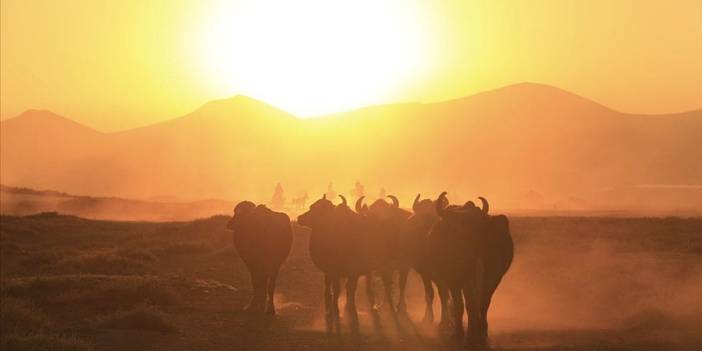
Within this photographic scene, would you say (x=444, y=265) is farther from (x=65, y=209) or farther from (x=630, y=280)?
(x=65, y=209)

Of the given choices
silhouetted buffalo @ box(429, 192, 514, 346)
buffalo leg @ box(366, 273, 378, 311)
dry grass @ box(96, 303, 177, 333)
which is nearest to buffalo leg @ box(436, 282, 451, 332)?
silhouetted buffalo @ box(429, 192, 514, 346)

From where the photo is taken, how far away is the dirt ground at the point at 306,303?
13.4m

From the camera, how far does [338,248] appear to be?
16.3m

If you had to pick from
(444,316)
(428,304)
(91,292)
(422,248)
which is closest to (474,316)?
(444,316)

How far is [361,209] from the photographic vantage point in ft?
59.8

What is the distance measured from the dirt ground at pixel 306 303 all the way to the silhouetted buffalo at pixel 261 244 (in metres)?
0.74

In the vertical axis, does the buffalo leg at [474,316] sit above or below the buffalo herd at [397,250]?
below

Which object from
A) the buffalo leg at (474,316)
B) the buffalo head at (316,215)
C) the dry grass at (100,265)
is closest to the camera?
the buffalo leg at (474,316)

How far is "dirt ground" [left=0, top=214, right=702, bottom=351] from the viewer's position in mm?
13430

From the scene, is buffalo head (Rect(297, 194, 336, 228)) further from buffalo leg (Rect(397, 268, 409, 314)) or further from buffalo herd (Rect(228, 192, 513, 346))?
buffalo leg (Rect(397, 268, 409, 314))

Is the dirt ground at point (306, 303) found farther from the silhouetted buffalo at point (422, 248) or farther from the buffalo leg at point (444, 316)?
the silhouetted buffalo at point (422, 248)

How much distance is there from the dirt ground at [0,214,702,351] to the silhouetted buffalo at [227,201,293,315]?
2.42ft

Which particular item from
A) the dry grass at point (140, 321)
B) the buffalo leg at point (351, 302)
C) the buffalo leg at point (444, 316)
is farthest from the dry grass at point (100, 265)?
the buffalo leg at point (444, 316)

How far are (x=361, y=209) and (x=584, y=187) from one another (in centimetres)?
18931
